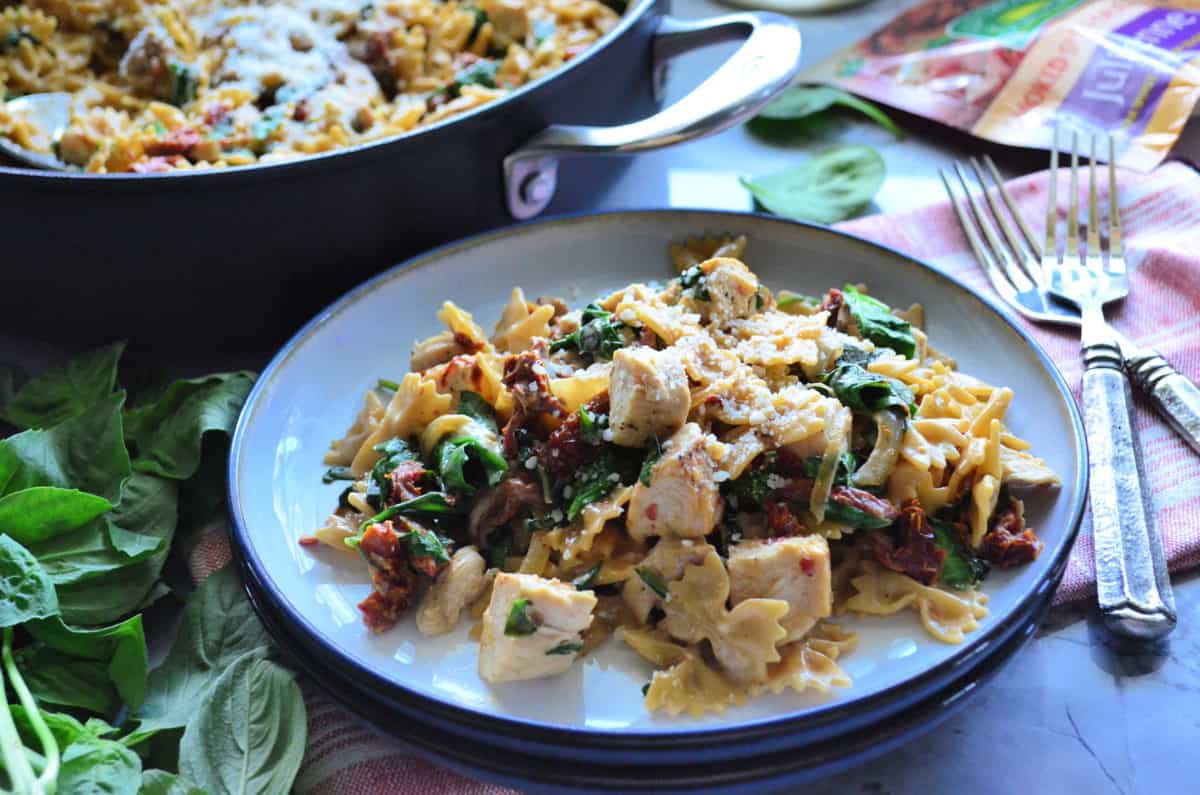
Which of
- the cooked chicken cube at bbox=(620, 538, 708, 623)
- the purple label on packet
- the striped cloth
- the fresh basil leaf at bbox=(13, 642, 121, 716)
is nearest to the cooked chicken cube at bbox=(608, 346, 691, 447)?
the cooked chicken cube at bbox=(620, 538, 708, 623)

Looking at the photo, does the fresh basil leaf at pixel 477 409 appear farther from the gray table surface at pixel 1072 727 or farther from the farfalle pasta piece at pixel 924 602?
the gray table surface at pixel 1072 727

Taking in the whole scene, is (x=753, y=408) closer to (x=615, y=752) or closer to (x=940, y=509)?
(x=940, y=509)

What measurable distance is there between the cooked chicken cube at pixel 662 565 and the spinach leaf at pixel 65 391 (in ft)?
3.35

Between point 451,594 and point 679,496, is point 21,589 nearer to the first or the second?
point 451,594

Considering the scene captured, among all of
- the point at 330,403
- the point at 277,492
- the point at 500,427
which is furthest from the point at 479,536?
the point at 330,403

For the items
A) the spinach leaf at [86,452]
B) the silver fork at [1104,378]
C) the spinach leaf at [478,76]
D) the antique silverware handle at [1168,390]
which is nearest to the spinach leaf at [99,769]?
the spinach leaf at [86,452]

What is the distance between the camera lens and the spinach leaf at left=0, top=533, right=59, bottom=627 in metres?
1.42

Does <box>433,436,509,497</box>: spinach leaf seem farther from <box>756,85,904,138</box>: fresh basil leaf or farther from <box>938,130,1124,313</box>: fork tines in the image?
<box>756,85,904,138</box>: fresh basil leaf

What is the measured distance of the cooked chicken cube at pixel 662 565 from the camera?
1.45 meters

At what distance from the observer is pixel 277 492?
171 cm

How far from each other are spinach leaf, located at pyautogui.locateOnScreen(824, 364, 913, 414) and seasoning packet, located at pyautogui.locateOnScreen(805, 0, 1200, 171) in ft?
4.13

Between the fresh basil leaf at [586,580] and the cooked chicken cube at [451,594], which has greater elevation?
the fresh basil leaf at [586,580]

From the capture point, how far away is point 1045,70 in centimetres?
282

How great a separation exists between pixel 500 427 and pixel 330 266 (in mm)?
513
